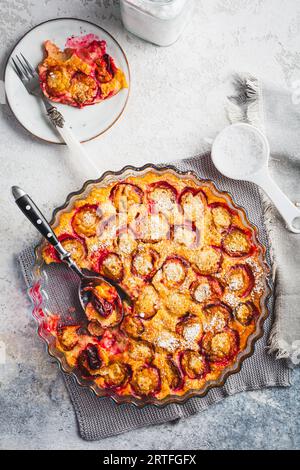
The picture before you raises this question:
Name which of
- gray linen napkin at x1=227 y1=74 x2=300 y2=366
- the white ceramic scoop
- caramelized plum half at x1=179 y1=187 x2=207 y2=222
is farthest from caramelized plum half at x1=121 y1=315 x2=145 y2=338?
the white ceramic scoop

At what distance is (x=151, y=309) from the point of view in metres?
1.95

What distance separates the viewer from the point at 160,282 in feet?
6.44

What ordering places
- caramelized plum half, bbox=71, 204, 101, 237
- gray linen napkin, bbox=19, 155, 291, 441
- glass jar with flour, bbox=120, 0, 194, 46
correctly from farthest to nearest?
gray linen napkin, bbox=19, 155, 291, 441
caramelized plum half, bbox=71, 204, 101, 237
glass jar with flour, bbox=120, 0, 194, 46

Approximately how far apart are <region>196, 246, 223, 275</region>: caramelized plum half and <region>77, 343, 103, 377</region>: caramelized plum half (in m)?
0.54

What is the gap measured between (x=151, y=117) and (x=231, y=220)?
0.59 meters

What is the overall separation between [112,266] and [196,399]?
70 centimetres

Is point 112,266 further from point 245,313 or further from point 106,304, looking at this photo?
point 245,313

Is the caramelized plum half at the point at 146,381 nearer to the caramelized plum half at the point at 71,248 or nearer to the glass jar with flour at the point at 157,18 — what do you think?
the caramelized plum half at the point at 71,248

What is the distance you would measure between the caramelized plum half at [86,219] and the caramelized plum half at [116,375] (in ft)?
1.79

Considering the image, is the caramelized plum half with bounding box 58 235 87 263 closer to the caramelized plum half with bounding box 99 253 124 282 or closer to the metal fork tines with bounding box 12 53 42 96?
the caramelized plum half with bounding box 99 253 124 282

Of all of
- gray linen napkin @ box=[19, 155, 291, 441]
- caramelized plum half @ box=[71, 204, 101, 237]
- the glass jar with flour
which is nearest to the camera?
the glass jar with flour

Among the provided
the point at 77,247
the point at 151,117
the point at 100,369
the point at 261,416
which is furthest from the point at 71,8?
the point at 261,416

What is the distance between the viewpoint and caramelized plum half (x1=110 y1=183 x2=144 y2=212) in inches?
76.2

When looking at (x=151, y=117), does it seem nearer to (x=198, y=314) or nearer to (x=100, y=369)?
(x=198, y=314)
